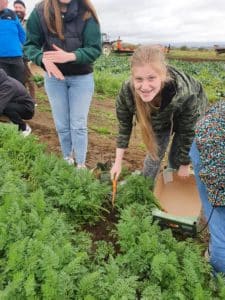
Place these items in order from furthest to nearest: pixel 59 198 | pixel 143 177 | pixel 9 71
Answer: pixel 9 71 < pixel 143 177 < pixel 59 198

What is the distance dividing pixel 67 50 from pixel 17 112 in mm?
1805

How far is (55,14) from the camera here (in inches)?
158

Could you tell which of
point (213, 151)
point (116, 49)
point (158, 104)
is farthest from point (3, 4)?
point (116, 49)

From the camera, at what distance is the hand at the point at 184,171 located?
12.4 ft

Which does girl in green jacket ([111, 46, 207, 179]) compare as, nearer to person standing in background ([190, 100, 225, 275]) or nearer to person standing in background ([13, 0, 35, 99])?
person standing in background ([190, 100, 225, 275])

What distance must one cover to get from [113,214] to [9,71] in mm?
3506

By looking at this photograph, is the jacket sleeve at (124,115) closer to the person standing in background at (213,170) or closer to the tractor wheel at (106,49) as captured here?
the person standing in background at (213,170)

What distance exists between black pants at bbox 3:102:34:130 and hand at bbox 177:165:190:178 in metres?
2.65

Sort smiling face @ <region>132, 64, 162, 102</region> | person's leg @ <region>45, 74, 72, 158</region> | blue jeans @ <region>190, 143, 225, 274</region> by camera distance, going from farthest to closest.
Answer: person's leg @ <region>45, 74, 72, 158</region> → smiling face @ <region>132, 64, 162, 102</region> → blue jeans @ <region>190, 143, 225, 274</region>

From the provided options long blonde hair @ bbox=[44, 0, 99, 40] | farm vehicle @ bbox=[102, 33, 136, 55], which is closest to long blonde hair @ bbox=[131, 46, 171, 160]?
long blonde hair @ bbox=[44, 0, 99, 40]

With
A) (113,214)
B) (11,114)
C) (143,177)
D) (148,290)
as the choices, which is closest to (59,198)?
(113,214)

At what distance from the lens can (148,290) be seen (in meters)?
2.62

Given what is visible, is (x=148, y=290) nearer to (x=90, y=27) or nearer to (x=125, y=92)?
(x=125, y=92)

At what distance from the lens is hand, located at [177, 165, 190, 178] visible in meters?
3.78
